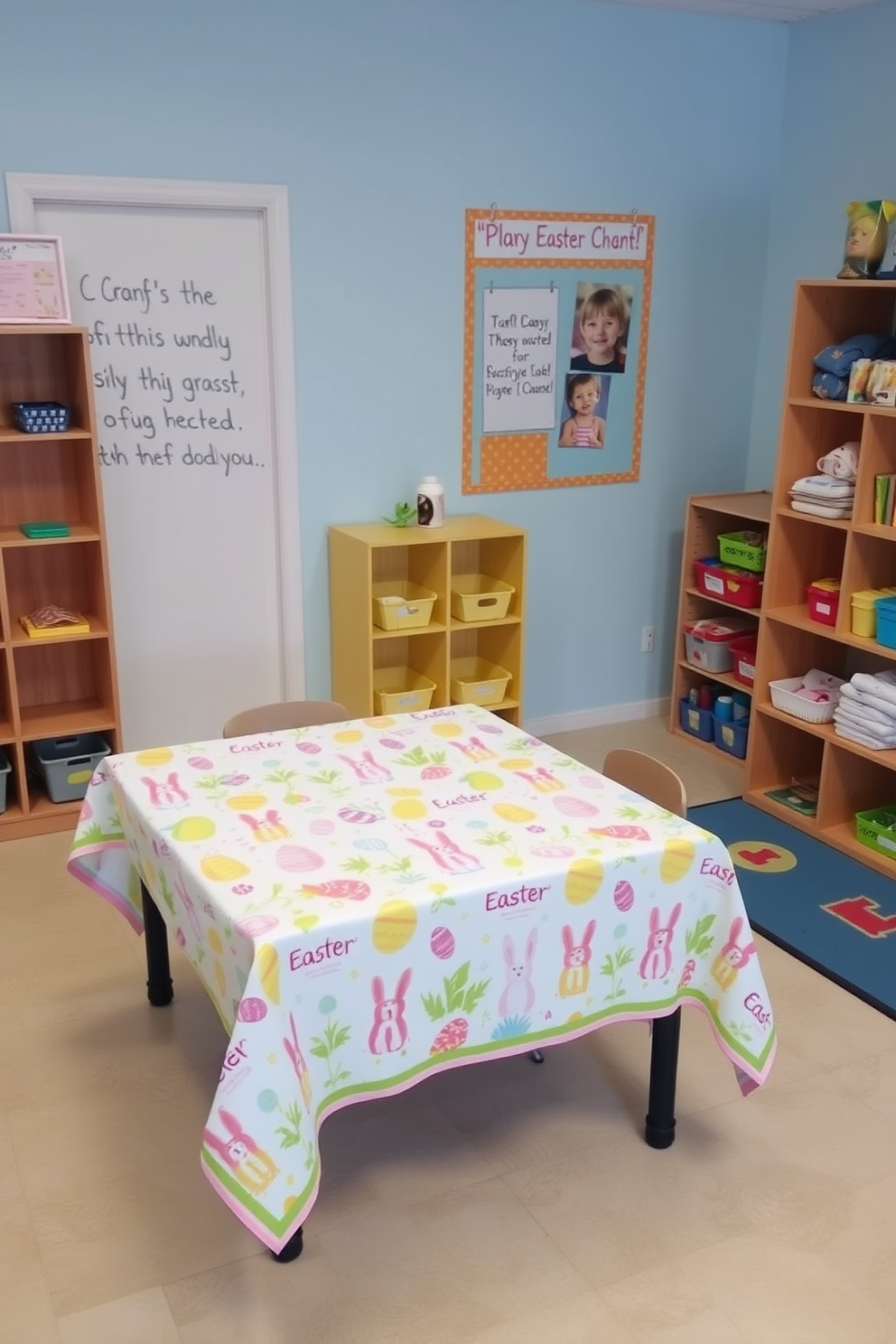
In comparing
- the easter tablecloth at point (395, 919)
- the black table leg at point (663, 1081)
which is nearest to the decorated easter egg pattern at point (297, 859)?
the easter tablecloth at point (395, 919)

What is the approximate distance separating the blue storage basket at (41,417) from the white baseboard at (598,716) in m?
2.11

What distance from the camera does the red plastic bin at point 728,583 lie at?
14.5 feet

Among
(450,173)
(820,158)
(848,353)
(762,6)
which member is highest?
(762,6)

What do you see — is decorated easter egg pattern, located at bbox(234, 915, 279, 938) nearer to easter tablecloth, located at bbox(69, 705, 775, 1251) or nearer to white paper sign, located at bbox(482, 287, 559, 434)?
easter tablecloth, located at bbox(69, 705, 775, 1251)

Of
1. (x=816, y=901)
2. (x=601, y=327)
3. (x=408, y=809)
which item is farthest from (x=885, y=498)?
(x=408, y=809)

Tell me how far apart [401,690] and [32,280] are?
183 cm

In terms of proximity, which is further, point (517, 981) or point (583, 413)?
point (583, 413)

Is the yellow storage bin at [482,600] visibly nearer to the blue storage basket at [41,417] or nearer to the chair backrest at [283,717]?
the chair backrest at [283,717]

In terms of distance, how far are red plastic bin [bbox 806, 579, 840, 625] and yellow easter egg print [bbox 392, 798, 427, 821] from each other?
1.98 m

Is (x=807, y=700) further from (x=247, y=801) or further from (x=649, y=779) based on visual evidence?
(x=247, y=801)

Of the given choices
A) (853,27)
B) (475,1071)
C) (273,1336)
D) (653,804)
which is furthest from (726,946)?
(853,27)

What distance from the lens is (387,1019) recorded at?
6.56 ft

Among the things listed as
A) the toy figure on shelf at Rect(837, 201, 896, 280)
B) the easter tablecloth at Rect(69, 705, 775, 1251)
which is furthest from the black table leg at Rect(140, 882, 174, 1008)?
the toy figure on shelf at Rect(837, 201, 896, 280)

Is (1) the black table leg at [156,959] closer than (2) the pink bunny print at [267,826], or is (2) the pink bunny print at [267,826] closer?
(2) the pink bunny print at [267,826]
